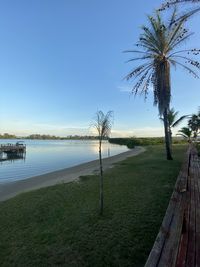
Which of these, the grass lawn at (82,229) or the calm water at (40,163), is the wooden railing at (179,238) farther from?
the calm water at (40,163)

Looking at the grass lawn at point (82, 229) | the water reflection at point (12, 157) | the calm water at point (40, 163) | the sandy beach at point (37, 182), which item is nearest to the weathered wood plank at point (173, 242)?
the grass lawn at point (82, 229)

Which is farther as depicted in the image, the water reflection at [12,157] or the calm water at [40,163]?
the water reflection at [12,157]

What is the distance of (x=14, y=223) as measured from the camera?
6.34m

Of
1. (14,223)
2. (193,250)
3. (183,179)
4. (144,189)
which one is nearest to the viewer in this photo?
(193,250)

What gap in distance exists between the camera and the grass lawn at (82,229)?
432 centimetres

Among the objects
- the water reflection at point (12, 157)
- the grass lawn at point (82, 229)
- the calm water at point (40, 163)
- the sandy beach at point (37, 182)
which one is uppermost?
the grass lawn at point (82, 229)

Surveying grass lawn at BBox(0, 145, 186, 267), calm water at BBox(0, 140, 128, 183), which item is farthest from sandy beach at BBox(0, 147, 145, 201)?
grass lawn at BBox(0, 145, 186, 267)

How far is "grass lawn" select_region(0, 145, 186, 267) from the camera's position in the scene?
4.32 metres

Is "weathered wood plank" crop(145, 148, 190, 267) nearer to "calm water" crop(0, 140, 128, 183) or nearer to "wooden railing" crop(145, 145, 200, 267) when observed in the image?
"wooden railing" crop(145, 145, 200, 267)

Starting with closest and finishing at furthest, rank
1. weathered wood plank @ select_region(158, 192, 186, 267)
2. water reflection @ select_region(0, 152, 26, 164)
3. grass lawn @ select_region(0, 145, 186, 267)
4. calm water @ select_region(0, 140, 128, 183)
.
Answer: weathered wood plank @ select_region(158, 192, 186, 267)
grass lawn @ select_region(0, 145, 186, 267)
calm water @ select_region(0, 140, 128, 183)
water reflection @ select_region(0, 152, 26, 164)

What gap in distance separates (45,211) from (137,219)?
286cm

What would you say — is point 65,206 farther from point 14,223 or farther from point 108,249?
point 108,249

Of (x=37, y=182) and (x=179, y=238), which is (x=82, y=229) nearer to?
(x=179, y=238)

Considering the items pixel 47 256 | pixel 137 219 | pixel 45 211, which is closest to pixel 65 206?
pixel 45 211
